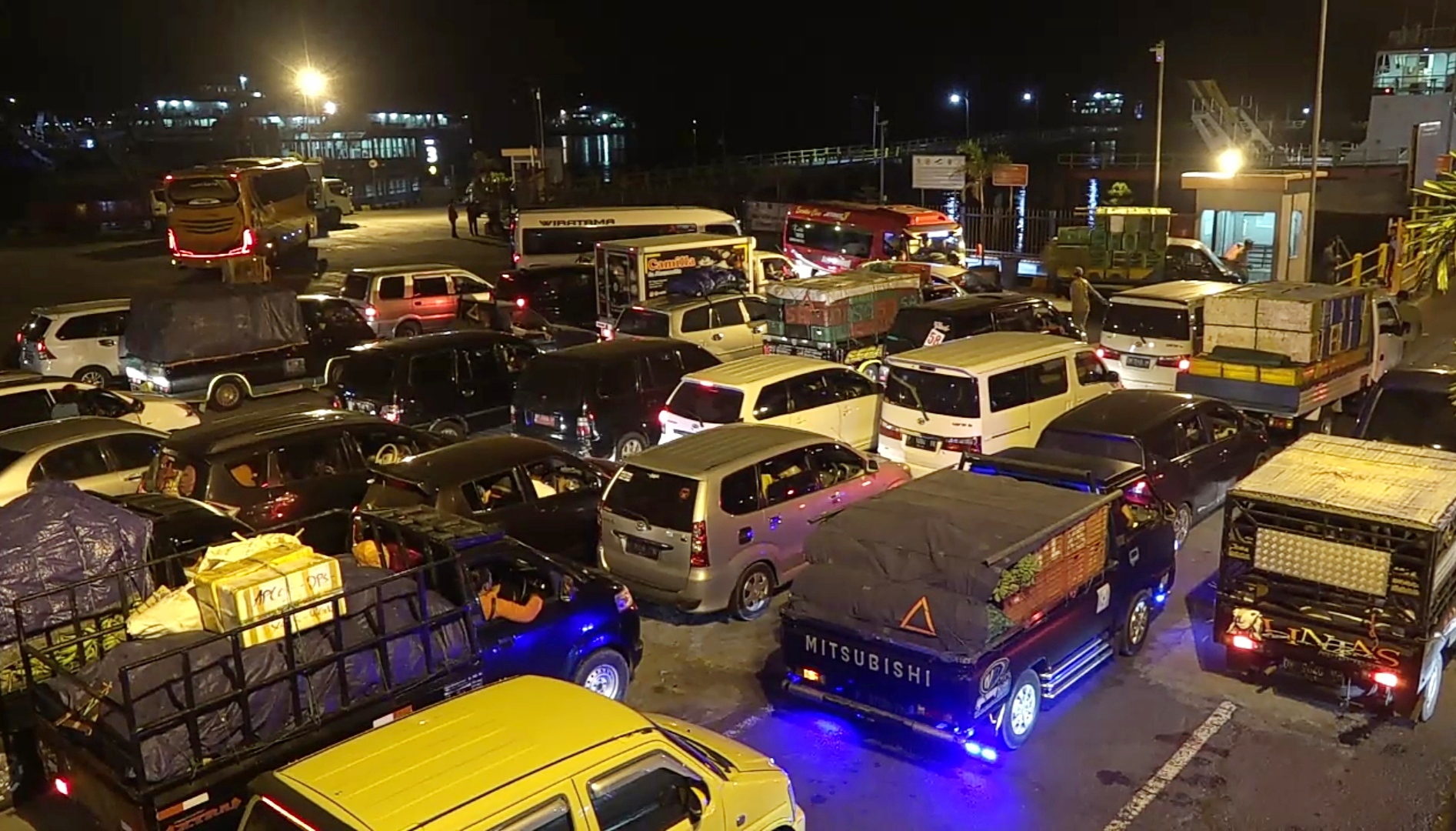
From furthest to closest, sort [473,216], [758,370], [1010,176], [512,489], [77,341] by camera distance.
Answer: [473,216], [1010,176], [77,341], [758,370], [512,489]

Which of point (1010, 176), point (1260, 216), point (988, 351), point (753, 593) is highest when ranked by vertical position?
point (1010, 176)

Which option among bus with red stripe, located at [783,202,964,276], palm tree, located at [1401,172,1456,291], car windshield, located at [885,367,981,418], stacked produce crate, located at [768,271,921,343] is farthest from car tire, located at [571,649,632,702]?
bus with red stripe, located at [783,202,964,276]

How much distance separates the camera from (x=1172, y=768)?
779 cm

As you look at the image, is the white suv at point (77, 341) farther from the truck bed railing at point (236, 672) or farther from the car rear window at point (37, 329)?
the truck bed railing at point (236, 672)

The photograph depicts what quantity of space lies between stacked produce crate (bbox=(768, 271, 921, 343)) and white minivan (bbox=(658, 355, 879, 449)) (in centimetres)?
291

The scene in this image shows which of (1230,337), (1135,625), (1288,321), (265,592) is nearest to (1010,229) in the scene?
(1230,337)

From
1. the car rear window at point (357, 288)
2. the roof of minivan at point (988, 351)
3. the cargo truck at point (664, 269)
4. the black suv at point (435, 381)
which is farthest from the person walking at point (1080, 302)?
the car rear window at point (357, 288)

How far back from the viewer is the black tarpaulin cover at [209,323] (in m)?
17.6

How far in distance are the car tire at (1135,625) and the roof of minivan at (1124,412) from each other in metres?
2.26

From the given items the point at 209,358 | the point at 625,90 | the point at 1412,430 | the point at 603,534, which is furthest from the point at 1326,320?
the point at 625,90

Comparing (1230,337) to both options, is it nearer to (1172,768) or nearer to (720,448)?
(720,448)

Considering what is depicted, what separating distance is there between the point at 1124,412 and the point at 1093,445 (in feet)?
2.63

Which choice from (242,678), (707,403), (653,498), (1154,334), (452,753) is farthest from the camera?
(1154,334)

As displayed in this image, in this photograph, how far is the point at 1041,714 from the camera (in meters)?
8.54
